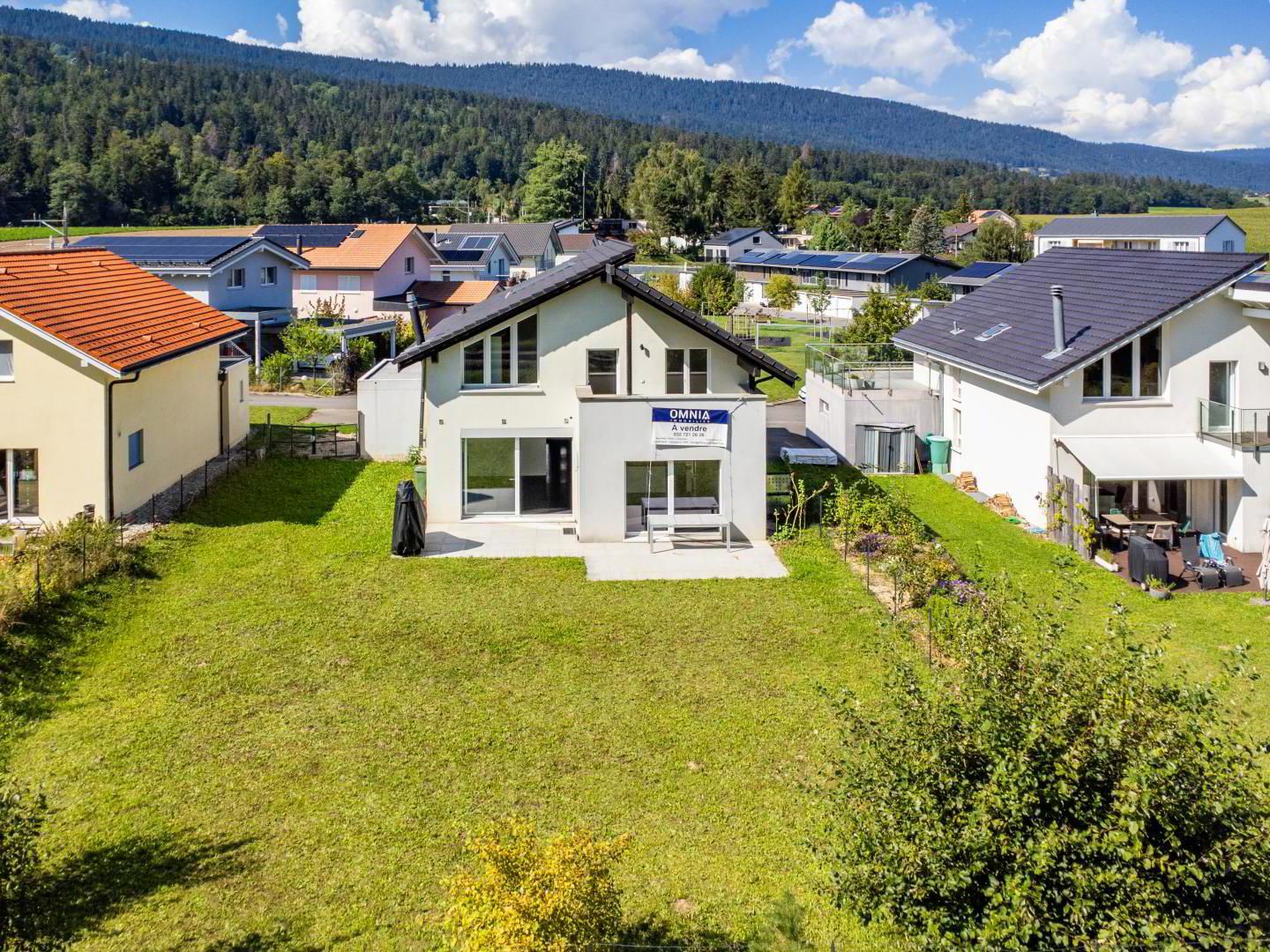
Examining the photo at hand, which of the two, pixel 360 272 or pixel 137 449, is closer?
pixel 137 449

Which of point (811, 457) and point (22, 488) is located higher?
point (811, 457)

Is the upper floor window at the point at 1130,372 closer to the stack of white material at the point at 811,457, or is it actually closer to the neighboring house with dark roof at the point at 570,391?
the neighboring house with dark roof at the point at 570,391

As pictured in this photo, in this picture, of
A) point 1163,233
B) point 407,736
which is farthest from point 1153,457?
point 1163,233

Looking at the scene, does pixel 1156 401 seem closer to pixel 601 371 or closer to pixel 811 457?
pixel 811 457

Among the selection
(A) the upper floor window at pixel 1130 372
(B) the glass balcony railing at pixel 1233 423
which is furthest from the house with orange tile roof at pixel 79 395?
(B) the glass balcony railing at pixel 1233 423

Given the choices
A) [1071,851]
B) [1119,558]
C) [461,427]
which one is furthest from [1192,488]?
[1071,851]

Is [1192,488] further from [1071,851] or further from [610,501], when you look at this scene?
[1071,851]
